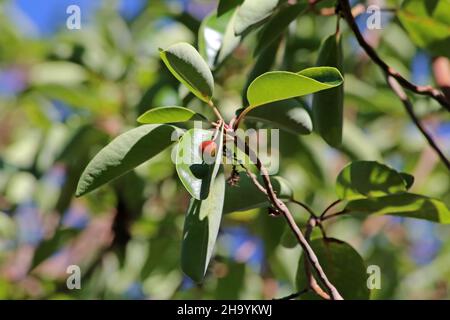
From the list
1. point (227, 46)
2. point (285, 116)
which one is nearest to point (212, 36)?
point (227, 46)

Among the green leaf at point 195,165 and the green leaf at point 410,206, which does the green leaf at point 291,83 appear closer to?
the green leaf at point 195,165

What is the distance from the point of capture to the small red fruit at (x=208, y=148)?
2.76 ft

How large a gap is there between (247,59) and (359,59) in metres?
0.33

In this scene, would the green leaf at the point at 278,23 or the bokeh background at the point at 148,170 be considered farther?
the bokeh background at the point at 148,170

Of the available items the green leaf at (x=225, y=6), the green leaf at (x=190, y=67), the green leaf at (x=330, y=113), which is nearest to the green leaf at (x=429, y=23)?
the green leaf at (x=330, y=113)

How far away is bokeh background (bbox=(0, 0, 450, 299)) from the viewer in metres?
1.75

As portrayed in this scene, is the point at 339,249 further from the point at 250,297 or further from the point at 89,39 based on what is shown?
the point at 89,39

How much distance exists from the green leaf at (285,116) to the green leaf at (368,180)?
0.11 meters

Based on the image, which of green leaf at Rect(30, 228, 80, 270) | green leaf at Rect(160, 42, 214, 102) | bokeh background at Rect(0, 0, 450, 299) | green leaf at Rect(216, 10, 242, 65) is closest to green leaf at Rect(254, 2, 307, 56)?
green leaf at Rect(216, 10, 242, 65)

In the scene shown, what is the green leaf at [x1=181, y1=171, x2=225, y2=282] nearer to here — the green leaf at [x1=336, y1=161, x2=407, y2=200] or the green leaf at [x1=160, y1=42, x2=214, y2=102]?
the green leaf at [x1=160, y1=42, x2=214, y2=102]

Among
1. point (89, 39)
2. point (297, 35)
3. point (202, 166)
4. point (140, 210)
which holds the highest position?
point (89, 39)

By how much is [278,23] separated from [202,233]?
0.35m
